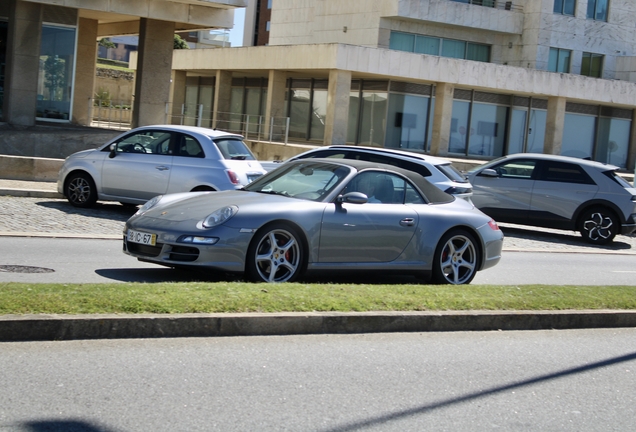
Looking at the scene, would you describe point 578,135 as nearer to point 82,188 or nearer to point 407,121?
point 407,121

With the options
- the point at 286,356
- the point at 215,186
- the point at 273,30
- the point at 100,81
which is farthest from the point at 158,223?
the point at 100,81

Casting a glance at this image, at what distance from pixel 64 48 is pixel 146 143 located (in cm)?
1342

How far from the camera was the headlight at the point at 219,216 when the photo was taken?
9.11 metres

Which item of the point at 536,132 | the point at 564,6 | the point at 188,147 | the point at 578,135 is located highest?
the point at 564,6

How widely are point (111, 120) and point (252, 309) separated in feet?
110

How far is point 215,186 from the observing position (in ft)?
49.9

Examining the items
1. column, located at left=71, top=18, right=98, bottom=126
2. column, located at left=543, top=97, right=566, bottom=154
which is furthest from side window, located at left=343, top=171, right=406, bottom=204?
column, located at left=543, top=97, right=566, bottom=154

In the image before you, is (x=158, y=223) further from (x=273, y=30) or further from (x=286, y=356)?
(x=273, y=30)

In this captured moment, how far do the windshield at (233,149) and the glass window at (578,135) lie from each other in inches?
1303

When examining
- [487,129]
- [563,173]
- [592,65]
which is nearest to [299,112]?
[487,129]

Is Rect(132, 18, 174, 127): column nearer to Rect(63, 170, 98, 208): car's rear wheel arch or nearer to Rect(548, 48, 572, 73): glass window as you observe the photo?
Rect(63, 170, 98, 208): car's rear wheel arch

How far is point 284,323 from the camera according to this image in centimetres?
749

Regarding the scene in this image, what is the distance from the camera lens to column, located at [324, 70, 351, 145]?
3688 cm

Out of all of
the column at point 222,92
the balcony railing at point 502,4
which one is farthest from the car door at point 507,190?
the balcony railing at point 502,4
